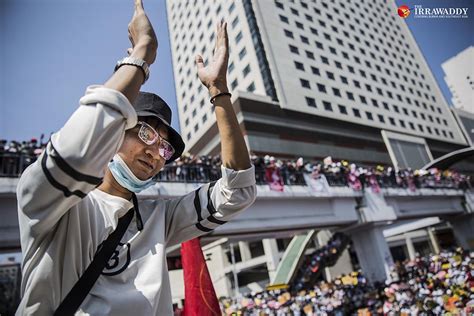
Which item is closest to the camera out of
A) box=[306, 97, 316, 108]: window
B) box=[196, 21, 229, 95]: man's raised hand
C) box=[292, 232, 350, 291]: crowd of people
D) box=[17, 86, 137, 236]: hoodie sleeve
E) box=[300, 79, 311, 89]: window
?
box=[17, 86, 137, 236]: hoodie sleeve

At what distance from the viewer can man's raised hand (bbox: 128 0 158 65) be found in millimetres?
961

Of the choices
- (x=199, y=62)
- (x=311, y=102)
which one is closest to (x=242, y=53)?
(x=311, y=102)

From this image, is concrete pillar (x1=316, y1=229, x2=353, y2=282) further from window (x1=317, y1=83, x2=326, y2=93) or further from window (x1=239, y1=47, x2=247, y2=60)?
window (x1=239, y1=47, x2=247, y2=60)

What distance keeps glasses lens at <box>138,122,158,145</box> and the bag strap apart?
1.23 feet

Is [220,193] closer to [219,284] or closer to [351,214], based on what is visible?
[351,214]

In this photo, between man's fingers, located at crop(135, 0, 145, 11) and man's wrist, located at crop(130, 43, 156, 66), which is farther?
man's fingers, located at crop(135, 0, 145, 11)

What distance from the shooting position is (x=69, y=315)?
89 cm

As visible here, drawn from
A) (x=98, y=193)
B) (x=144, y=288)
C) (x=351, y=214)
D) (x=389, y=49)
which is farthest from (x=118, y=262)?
(x=389, y=49)

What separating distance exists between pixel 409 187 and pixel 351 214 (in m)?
5.47

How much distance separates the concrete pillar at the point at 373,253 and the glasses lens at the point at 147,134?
1539 centimetres

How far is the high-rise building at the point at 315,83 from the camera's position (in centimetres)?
2597

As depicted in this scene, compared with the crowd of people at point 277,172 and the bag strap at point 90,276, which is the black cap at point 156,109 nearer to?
the bag strap at point 90,276

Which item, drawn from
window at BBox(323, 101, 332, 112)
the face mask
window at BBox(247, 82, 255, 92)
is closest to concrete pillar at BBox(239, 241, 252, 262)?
window at BBox(247, 82, 255, 92)

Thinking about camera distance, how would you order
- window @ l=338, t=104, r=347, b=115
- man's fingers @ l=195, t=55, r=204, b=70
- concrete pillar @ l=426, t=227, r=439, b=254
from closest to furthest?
man's fingers @ l=195, t=55, r=204, b=70 < window @ l=338, t=104, r=347, b=115 < concrete pillar @ l=426, t=227, r=439, b=254
